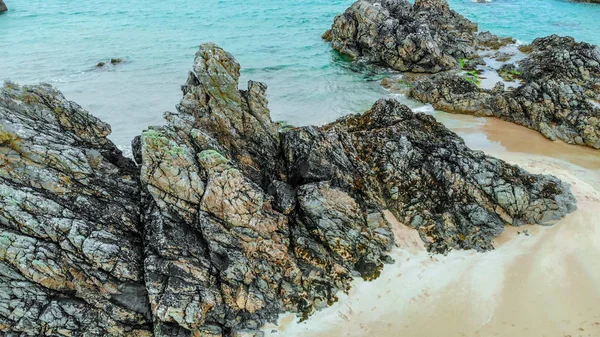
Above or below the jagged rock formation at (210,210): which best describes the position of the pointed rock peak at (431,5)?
above

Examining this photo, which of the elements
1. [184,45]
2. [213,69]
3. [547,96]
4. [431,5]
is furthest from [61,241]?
[431,5]

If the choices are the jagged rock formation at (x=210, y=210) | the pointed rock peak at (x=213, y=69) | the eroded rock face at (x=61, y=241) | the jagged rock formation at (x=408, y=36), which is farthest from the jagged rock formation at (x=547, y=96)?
the eroded rock face at (x=61, y=241)

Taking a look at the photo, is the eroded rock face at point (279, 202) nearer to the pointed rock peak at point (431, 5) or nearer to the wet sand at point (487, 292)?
the wet sand at point (487, 292)

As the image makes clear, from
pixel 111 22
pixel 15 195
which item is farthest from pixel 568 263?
pixel 111 22

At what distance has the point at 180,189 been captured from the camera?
14062 millimetres

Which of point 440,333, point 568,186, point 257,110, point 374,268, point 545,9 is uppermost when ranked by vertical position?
point 545,9

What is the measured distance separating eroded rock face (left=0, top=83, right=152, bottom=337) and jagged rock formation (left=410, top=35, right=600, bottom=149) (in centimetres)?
2660

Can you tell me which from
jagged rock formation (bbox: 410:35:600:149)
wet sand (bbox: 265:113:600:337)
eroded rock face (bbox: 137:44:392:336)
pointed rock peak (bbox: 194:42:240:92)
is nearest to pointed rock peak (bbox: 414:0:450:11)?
jagged rock formation (bbox: 410:35:600:149)

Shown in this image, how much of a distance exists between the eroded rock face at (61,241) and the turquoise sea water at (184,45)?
13.0m

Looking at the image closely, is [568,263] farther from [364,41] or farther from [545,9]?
[545,9]

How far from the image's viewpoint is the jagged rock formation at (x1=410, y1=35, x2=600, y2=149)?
84.8ft

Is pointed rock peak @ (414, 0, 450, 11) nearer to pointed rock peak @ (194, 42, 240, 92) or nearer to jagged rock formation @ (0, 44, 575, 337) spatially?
jagged rock formation @ (0, 44, 575, 337)

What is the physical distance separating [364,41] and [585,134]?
25.7m

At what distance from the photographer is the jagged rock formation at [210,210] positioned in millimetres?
12430
